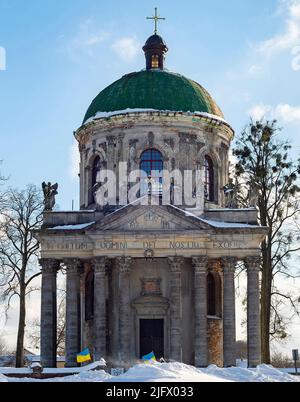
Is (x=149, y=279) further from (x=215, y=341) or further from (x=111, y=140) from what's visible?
(x=111, y=140)

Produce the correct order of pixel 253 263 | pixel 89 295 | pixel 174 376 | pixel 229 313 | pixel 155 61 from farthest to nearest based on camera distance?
pixel 155 61, pixel 89 295, pixel 253 263, pixel 229 313, pixel 174 376

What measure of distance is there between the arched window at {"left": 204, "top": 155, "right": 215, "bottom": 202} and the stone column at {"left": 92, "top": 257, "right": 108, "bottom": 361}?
8537 millimetres

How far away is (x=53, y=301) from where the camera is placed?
40.0 m

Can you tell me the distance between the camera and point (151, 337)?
131 ft

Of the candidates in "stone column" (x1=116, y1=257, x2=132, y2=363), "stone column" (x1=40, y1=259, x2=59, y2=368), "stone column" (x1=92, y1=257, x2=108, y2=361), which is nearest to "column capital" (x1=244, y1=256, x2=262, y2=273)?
"stone column" (x1=116, y1=257, x2=132, y2=363)

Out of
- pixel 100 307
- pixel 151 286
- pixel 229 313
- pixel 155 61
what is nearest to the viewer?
pixel 100 307

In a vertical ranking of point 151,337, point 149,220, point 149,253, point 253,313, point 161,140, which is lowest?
point 151,337

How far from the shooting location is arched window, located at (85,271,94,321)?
139 ft

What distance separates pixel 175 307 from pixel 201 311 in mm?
1205

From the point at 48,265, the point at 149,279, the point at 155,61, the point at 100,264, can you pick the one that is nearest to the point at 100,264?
the point at 100,264

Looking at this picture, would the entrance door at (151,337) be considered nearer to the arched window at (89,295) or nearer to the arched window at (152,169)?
the arched window at (89,295)

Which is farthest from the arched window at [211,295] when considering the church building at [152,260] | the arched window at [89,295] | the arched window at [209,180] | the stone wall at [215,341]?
the arched window at [89,295]
